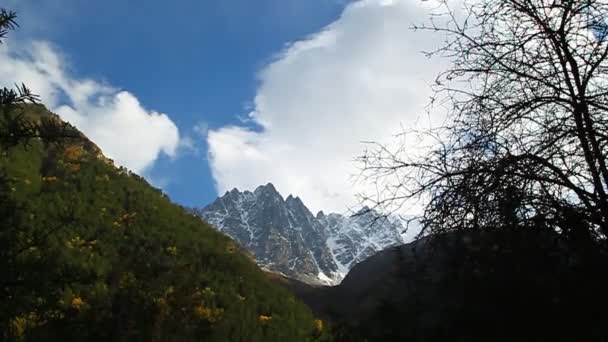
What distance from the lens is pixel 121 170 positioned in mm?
21484

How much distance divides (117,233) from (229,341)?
5548 millimetres

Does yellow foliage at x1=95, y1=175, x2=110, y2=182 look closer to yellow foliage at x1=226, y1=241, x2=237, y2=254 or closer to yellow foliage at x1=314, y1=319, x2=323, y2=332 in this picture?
yellow foliage at x1=226, y1=241, x2=237, y2=254

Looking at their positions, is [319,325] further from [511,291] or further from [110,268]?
[511,291]

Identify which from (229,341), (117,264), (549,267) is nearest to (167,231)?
(117,264)

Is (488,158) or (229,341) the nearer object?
(488,158)

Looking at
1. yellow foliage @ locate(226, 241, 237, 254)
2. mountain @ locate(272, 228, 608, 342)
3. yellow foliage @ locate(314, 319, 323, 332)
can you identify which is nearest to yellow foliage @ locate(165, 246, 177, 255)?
yellow foliage @ locate(226, 241, 237, 254)

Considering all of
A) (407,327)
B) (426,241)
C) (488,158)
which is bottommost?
(407,327)

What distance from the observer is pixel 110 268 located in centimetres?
1101

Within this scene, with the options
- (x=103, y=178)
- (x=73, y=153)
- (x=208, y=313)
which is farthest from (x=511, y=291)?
(x=73, y=153)

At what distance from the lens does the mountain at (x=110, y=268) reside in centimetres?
449

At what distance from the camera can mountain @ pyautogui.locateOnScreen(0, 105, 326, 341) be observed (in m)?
4.49

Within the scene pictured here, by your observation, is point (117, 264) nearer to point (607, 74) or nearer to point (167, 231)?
point (167, 231)

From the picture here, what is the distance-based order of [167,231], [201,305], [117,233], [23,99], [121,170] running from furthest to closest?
[121,170]
[167,231]
[117,233]
[201,305]
[23,99]

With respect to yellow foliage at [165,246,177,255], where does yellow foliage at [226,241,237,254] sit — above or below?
above
